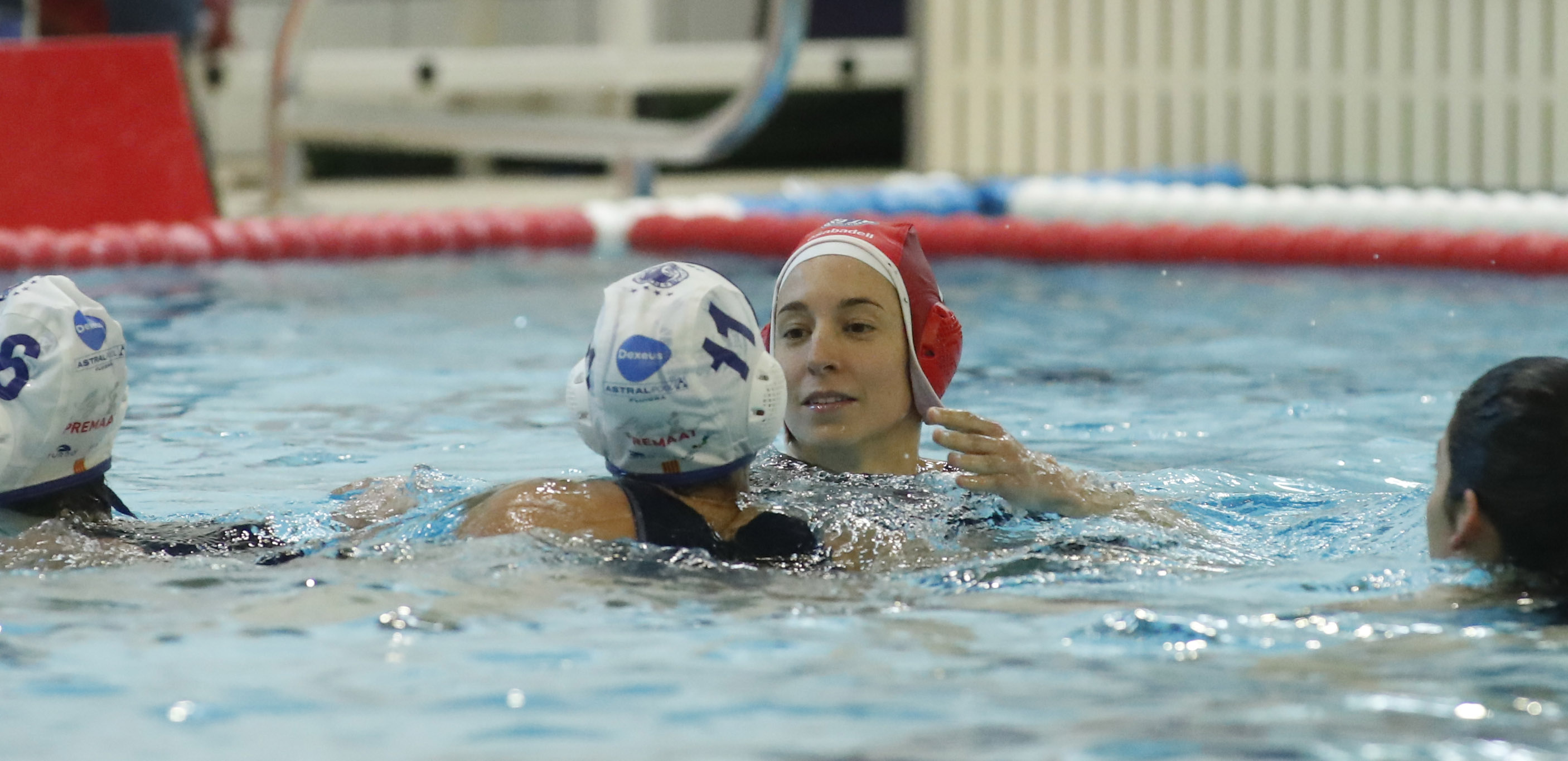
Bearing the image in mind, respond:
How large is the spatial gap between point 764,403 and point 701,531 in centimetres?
24

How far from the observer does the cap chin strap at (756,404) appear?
10.2 feet

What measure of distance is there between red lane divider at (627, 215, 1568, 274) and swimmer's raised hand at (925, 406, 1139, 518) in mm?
4937

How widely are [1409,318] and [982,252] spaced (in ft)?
7.67

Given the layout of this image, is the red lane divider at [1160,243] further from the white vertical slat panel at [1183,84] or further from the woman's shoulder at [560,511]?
the woman's shoulder at [560,511]

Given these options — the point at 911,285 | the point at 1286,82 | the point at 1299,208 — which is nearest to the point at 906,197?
the point at 1299,208

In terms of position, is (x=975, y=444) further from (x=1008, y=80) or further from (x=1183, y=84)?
(x=1008, y=80)

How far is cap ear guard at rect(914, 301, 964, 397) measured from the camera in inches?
153

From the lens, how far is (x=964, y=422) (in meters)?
3.48

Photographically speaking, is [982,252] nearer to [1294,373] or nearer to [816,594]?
[1294,373]

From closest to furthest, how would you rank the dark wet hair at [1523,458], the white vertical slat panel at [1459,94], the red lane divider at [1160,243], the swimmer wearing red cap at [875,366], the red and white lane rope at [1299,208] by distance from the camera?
the dark wet hair at [1523,458]
the swimmer wearing red cap at [875,366]
the red lane divider at [1160,243]
the red and white lane rope at [1299,208]
the white vertical slat panel at [1459,94]

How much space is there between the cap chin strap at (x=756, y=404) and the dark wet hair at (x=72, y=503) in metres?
0.91

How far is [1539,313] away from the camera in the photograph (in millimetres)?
7012

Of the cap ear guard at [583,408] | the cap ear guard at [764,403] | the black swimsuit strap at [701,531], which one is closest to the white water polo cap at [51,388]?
the cap ear guard at [583,408]

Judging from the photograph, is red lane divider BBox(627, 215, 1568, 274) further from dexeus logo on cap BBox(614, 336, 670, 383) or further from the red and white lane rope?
dexeus logo on cap BBox(614, 336, 670, 383)
